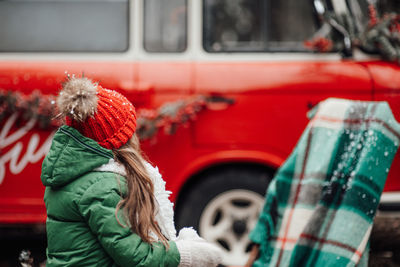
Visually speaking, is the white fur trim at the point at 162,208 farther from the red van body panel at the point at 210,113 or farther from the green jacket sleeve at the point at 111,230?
the red van body panel at the point at 210,113

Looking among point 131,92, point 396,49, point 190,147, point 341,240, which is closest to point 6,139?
point 131,92

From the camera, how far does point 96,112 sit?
5.64 feet

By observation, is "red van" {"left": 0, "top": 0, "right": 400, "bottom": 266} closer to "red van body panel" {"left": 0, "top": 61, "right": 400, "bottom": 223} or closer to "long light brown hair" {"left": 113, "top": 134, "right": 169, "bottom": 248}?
"red van body panel" {"left": 0, "top": 61, "right": 400, "bottom": 223}

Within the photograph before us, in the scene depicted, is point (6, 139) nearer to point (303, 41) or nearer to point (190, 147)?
point (190, 147)

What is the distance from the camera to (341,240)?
84.7 inches

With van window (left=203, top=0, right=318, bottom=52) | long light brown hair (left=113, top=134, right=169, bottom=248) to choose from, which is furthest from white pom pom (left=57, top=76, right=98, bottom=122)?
van window (left=203, top=0, right=318, bottom=52)

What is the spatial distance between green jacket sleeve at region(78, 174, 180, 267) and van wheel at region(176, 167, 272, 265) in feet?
7.16

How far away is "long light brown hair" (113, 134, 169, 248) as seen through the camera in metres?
1.69

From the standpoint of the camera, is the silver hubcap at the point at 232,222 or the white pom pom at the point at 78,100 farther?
the silver hubcap at the point at 232,222

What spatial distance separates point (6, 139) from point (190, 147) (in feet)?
4.19

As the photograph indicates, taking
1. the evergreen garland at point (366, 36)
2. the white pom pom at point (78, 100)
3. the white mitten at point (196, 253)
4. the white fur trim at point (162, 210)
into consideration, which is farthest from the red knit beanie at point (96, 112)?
the evergreen garland at point (366, 36)

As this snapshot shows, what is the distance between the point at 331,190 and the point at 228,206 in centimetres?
171

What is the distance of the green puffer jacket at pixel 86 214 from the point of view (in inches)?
63.9

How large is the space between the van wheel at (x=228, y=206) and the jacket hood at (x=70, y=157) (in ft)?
7.19
